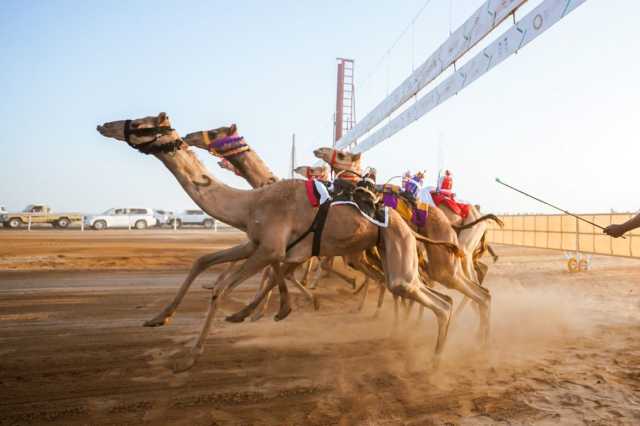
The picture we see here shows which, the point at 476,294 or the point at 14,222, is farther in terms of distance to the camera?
the point at 14,222

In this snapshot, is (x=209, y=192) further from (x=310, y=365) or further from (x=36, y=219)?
(x=36, y=219)

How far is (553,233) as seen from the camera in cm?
2275

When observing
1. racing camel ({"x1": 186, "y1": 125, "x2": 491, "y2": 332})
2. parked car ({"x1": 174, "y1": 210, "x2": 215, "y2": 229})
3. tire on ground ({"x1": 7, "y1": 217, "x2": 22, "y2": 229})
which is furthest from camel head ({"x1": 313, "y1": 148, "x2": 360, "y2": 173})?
tire on ground ({"x1": 7, "y1": 217, "x2": 22, "y2": 229})

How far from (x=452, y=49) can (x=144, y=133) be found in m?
10.4

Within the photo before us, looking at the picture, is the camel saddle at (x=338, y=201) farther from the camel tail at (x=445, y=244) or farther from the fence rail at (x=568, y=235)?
the fence rail at (x=568, y=235)

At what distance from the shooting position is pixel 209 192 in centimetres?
583

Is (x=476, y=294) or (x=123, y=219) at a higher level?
(x=123, y=219)

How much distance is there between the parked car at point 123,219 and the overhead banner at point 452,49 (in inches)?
1199

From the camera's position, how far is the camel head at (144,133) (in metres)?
5.65

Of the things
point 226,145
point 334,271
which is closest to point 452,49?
point 334,271

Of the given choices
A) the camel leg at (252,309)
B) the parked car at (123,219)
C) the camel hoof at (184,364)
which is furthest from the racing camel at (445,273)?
the parked car at (123,219)

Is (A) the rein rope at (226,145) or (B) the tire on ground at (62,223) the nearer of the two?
(A) the rein rope at (226,145)

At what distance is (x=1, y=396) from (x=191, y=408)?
1771 mm

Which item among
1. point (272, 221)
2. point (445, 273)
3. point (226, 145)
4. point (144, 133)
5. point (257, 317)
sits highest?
point (226, 145)
